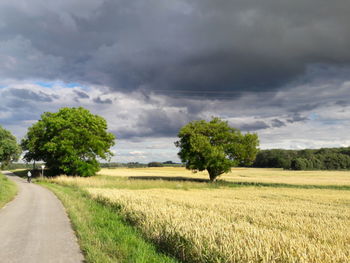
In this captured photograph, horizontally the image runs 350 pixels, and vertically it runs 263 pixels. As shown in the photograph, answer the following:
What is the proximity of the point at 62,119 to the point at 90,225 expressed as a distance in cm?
4358

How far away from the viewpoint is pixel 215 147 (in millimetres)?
48406

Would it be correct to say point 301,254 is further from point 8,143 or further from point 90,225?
point 8,143

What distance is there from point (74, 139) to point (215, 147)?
24.7 m

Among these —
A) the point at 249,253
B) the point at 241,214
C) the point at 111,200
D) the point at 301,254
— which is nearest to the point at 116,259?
the point at 249,253

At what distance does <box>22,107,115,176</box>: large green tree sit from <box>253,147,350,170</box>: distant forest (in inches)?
3609

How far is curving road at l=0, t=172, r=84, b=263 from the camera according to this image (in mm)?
7707

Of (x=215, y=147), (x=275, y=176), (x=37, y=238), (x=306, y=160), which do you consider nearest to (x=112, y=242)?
(x=37, y=238)

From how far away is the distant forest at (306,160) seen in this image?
120506 mm

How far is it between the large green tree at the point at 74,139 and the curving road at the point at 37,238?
35197 mm

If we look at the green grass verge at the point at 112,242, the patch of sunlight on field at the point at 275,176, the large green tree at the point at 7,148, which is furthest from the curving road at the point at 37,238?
the large green tree at the point at 7,148

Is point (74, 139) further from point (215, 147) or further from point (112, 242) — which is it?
point (112, 242)

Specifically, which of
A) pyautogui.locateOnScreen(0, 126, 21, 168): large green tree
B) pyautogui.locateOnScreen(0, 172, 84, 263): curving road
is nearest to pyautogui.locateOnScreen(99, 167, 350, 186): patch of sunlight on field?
pyautogui.locateOnScreen(0, 126, 21, 168): large green tree

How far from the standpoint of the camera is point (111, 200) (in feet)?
56.5

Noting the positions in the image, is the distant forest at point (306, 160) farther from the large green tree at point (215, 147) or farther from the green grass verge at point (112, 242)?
the green grass verge at point (112, 242)
